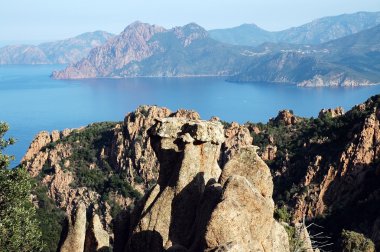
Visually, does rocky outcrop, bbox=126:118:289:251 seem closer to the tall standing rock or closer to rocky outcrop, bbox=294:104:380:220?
the tall standing rock

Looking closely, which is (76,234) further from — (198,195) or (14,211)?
(198,195)

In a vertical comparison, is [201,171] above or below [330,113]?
above

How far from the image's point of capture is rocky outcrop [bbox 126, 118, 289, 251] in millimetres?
11844

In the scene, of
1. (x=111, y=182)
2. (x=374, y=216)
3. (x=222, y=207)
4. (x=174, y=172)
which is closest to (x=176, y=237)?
(x=174, y=172)

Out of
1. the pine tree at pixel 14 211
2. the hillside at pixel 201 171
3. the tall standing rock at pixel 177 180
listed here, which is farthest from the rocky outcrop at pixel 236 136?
the tall standing rock at pixel 177 180

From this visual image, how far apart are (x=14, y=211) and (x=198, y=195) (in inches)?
312

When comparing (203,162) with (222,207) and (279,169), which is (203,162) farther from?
(279,169)

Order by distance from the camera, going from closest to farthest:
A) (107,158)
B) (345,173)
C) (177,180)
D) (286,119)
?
(177,180) < (345,173) < (286,119) < (107,158)

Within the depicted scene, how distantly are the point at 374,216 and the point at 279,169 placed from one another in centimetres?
2334

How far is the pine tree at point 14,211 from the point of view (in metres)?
18.2

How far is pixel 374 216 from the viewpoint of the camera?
4462 centimetres

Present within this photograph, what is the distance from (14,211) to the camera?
60.3ft

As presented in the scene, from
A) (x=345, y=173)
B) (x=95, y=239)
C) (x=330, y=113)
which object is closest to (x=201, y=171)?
(x=95, y=239)

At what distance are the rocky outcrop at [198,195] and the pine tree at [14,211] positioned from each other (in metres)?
5.36
